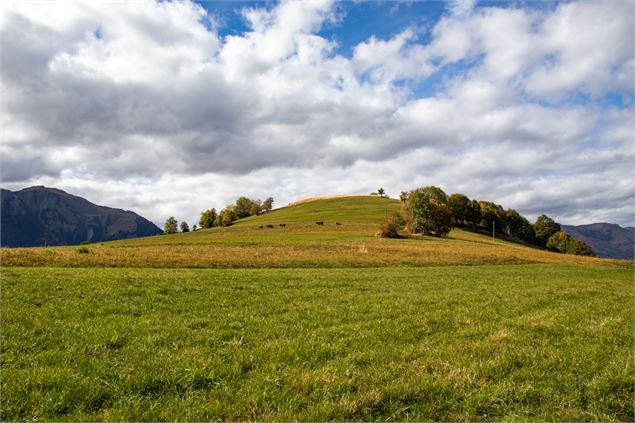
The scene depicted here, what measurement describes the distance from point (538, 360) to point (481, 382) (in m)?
2.49

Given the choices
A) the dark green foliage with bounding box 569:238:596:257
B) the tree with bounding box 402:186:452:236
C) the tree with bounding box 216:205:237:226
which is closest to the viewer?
the tree with bounding box 402:186:452:236

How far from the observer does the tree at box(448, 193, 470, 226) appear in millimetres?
160163

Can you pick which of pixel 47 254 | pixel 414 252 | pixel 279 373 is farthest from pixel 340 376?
pixel 414 252

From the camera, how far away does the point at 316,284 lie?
23516 mm

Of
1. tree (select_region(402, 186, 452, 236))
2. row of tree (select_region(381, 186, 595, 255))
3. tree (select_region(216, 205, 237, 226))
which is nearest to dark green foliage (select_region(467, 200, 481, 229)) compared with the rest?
row of tree (select_region(381, 186, 595, 255))

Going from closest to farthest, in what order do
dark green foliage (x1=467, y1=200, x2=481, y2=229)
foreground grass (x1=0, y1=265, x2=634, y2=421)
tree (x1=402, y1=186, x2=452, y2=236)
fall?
foreground grass (x1=0, y1=265, x2=634, y2=421)
tree (x1=402, y1=186, x2=452, y2=236)
dark green foliage (x1=467, y1=200, x2=481, y2=229)

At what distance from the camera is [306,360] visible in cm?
900

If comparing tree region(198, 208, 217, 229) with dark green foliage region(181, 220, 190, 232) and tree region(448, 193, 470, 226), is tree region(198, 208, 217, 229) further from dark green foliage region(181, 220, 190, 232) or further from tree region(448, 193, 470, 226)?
tree region(448, 193, 470, 226)

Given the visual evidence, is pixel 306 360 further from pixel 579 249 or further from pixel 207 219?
pixel 207 219

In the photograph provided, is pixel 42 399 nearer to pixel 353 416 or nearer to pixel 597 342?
pixel 353 416

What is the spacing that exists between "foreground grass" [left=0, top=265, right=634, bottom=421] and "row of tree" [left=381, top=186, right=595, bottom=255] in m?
106

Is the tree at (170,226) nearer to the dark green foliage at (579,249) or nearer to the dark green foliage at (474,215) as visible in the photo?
the dark green foliage at (474,215)

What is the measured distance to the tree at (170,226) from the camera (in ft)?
610

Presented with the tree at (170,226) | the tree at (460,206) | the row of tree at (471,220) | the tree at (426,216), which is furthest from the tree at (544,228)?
the tree at (170,226)
